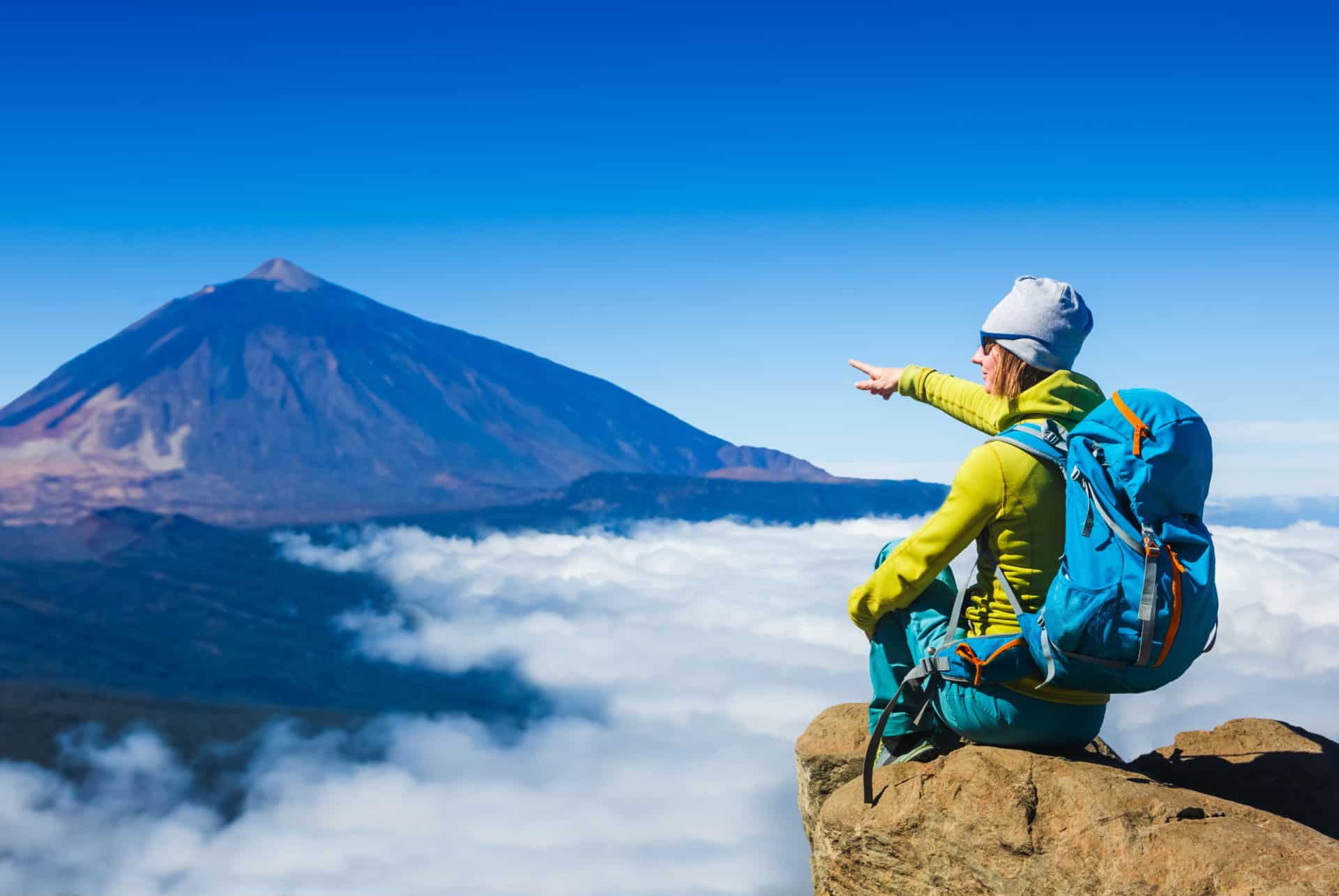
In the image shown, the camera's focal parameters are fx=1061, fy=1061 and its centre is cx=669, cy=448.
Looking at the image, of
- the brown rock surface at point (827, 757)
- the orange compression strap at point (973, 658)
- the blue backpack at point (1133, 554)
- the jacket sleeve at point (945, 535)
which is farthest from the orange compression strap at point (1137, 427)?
the brown rock surface at point (827, 757)

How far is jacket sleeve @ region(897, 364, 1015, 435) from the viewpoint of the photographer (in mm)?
5023

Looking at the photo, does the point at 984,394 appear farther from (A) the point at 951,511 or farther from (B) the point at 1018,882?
(B) the point at 1018,882

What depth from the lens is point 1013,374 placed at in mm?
4707

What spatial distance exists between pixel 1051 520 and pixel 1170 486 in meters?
0.51

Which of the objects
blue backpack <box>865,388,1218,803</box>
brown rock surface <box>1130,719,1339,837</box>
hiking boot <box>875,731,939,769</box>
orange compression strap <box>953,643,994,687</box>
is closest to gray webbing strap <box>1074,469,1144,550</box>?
blue backpack <box>865,388,1218,803</box>

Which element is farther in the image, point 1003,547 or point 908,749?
point 908,749

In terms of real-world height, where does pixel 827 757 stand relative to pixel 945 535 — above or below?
below

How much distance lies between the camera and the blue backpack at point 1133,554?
390 cm

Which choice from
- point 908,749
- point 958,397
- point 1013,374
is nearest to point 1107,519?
point 1013,374

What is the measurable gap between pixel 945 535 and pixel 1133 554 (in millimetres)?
721

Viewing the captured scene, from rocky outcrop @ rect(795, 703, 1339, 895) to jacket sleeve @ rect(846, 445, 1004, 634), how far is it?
941mm

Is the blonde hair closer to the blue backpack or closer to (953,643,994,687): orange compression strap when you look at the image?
the blue backpack

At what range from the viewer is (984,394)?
17.2 ft

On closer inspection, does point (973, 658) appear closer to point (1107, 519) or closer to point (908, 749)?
point (1107, 519)
